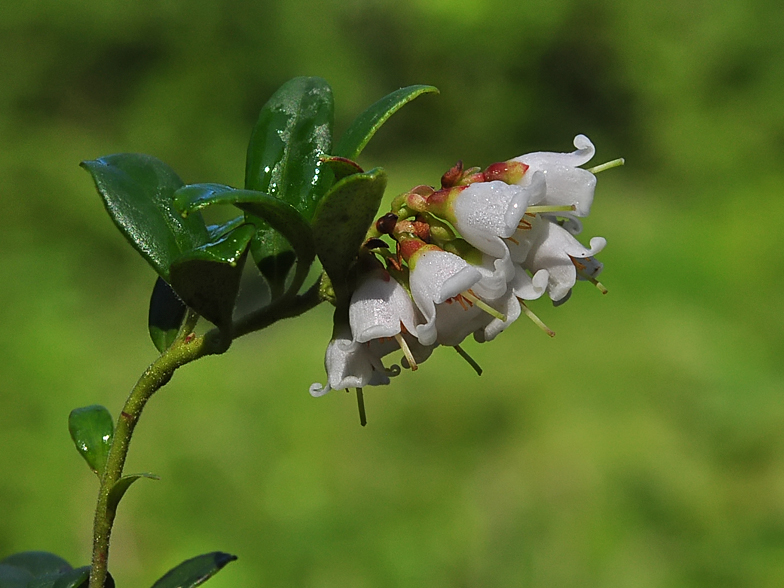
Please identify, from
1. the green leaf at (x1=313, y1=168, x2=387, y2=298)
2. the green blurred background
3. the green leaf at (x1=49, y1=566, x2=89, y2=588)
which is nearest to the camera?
the green leaf at (x1=313, y1=168, x2=387, y2=298)

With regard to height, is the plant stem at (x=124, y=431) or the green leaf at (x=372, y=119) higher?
the green leaf at (x=372, y=119)

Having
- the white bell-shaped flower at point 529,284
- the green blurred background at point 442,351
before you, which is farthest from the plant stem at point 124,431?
the green blurred background at point 442,351

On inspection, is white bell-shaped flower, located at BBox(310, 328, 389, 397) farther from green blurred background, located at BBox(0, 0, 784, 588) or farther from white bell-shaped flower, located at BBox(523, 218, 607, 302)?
green blurred background, located at BBox(0, 0, 784, 588)

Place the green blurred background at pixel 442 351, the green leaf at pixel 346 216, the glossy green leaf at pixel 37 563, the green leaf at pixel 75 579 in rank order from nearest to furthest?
the green leaf at pixel 346 216 < the green leaf at pixel 75 579 < the glossy green leaf at pixel 37 563 < the green blurred background at pixel 442 351

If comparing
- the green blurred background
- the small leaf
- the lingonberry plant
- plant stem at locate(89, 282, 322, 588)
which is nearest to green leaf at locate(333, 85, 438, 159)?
the lingonberry plant

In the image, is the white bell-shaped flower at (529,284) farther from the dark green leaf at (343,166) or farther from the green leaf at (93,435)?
the green leaf at (93,435)

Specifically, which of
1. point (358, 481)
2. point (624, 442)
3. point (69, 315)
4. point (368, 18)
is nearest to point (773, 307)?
point (624, 442)

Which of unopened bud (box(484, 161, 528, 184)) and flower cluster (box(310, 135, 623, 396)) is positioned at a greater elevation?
unopened bud (box(484, 161, 528, 184))

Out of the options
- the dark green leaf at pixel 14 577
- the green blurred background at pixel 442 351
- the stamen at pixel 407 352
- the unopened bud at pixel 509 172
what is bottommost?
the green blurred background at pixel 442 351
